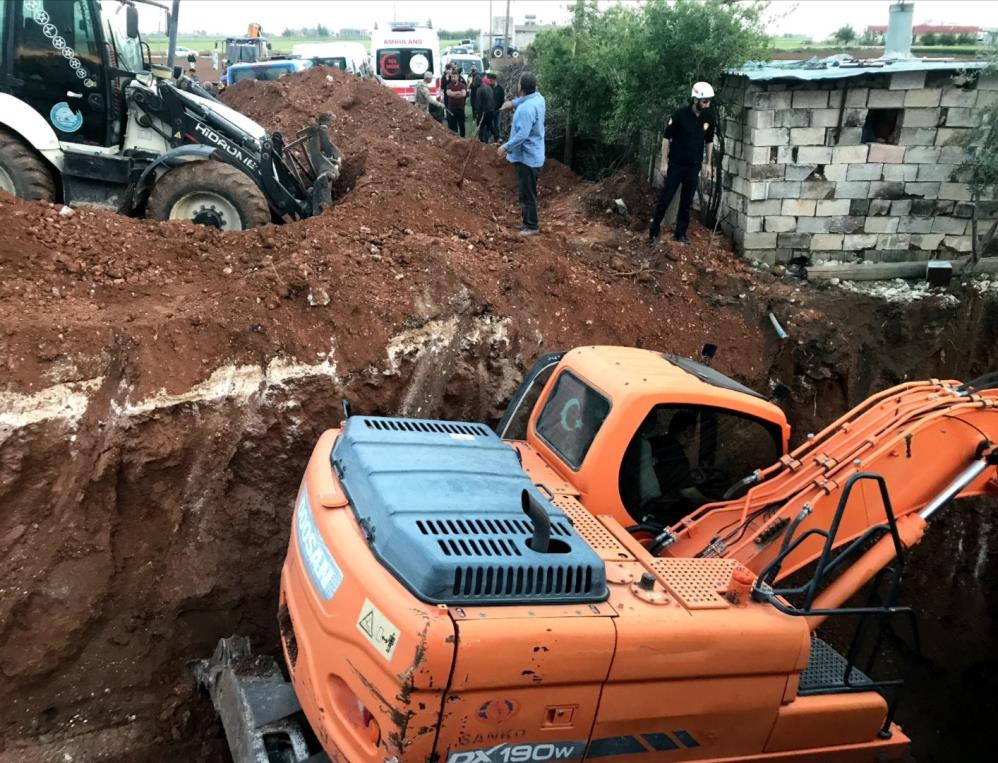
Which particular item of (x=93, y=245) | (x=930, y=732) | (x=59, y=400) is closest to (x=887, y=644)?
(x=930, y=732)

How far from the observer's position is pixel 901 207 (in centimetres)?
795

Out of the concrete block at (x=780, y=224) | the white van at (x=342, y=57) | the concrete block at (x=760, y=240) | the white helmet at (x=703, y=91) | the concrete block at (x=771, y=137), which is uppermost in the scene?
the white van at (x=342, y=57)

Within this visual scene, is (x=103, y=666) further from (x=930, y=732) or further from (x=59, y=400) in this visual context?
(x=930, y=732)

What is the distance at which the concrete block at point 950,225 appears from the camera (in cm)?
796

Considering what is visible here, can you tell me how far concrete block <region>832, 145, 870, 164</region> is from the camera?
7.77 metres

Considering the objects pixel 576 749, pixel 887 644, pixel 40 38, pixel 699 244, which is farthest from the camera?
pixel 699 244

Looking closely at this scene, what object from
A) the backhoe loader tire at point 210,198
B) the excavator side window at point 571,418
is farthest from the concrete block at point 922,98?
the backhoe loader tire at point 210,198

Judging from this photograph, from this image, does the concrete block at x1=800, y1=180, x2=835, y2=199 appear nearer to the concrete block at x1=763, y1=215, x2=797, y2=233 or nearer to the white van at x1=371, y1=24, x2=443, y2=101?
the concrete block at x1=763, y1=215, x2=797, y2=233

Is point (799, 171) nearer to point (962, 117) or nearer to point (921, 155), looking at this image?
point (921, 155)

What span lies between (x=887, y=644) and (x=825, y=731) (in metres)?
3.57

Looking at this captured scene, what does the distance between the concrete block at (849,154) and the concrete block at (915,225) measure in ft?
2.54

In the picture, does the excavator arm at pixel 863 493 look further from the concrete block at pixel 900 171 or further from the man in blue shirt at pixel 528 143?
the man in blue shirt at pixel 528 143

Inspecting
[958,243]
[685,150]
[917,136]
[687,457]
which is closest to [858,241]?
[958,243]

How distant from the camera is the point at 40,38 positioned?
765 centimetres
